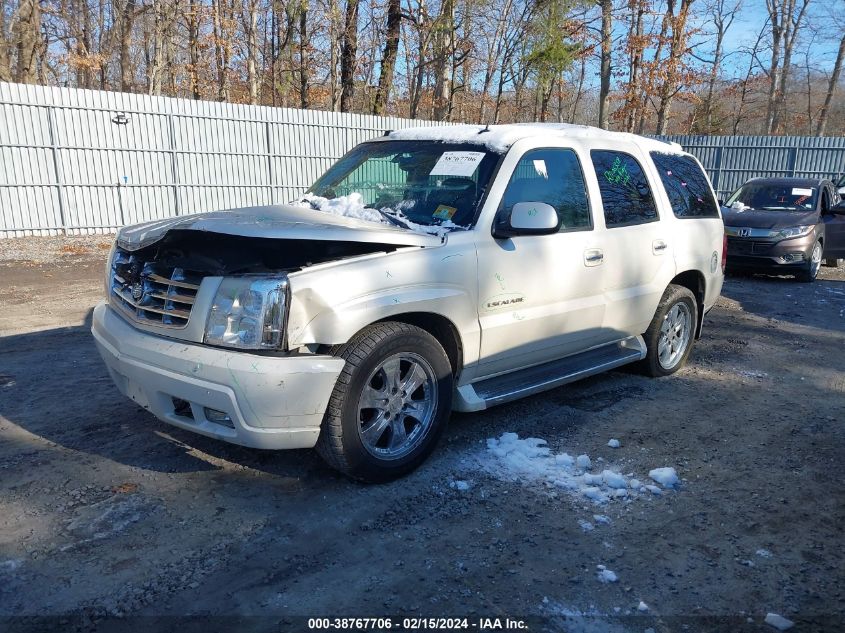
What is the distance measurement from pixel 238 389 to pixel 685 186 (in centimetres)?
436

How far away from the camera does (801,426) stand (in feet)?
15.0

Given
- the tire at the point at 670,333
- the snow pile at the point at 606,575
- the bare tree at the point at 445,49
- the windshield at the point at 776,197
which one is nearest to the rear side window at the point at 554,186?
the tire at the point at 670,333

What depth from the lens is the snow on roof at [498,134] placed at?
163 inches

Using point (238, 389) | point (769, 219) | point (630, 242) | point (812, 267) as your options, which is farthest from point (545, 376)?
point (812, 267)

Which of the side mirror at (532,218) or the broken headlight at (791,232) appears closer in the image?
the side mirror at (532,218)

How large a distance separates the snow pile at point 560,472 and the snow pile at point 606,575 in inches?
24.3

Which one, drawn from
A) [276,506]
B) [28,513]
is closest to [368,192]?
[276,506]

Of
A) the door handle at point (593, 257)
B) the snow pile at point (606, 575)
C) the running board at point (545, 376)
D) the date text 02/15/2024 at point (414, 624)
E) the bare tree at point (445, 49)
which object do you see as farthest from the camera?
the bare tree at point (445, 49)

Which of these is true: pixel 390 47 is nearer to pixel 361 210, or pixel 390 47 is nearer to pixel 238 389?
pixel 361 210

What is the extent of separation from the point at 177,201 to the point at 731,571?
14.7 metres

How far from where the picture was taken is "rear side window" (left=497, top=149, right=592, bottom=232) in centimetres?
405

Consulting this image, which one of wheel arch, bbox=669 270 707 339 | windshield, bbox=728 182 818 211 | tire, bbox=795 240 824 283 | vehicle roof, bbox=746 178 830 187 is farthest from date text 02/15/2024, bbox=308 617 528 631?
vehicle roof, bbox=746 178 830 187

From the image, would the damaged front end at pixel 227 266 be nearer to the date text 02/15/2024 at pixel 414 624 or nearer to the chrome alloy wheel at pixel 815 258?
the date text 02/15/2024 at pixel 414 624

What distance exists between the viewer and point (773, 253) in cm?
1048
